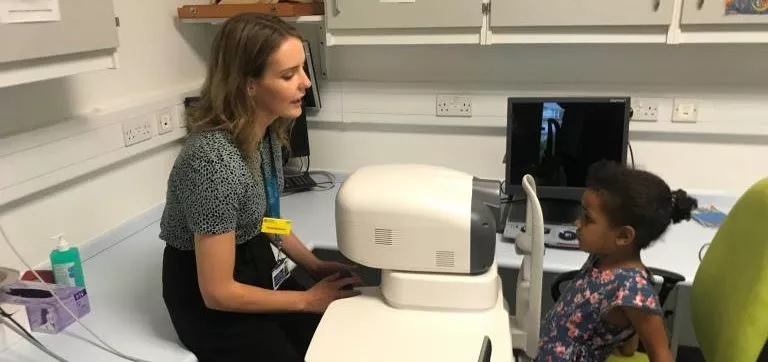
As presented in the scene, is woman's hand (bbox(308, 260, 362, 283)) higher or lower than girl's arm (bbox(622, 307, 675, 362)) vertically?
higher

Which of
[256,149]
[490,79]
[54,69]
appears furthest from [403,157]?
[54,69]

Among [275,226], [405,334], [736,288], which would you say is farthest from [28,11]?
[736,288]

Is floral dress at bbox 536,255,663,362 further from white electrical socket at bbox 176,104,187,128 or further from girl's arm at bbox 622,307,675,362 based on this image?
white electrical socket at bbox 176,104,187,128

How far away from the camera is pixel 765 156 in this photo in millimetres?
2197

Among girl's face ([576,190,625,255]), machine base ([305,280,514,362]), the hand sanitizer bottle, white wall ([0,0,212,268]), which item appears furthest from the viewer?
white wall ([0,0,212,268])

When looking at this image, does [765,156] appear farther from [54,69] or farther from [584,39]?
[54,69]

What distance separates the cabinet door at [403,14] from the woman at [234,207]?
→ 0.71 m

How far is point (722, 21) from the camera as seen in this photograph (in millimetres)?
1804

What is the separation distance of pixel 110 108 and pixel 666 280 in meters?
1.72

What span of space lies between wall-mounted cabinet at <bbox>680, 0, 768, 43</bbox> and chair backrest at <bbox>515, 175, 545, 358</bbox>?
1.00 meters

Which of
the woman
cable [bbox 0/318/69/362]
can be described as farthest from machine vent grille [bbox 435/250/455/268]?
cable [bbox 0/318/69/362]

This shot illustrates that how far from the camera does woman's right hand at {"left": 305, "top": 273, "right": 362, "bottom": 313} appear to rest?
1370mm

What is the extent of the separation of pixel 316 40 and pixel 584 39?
3.47 feet

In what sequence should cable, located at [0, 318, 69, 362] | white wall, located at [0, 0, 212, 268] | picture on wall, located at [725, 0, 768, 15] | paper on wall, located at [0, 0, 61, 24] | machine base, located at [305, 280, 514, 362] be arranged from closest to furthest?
1. machine base, located at [305, 280, 514, 362]
2. paper on wall, located at [0, 0, 61, 24]
3. cable, located at [0, 318, 69, 362]
4. white wall, located at [0, 0, 212, 268]
5. picture on wall, located at [725, 0, 768, 15]
